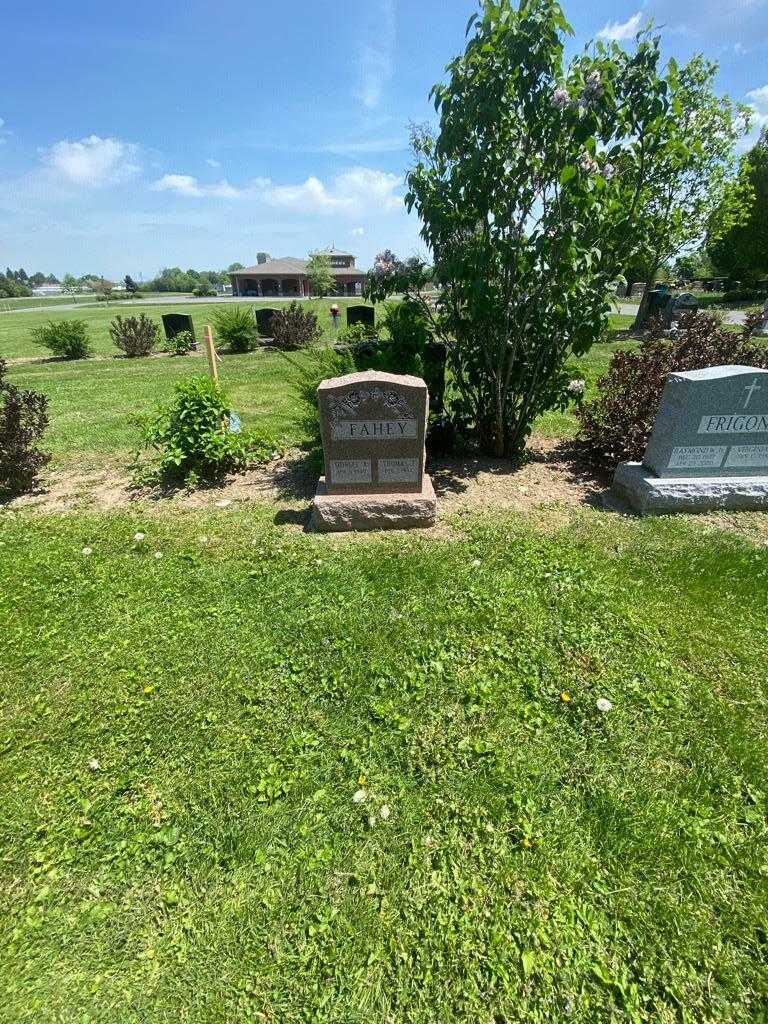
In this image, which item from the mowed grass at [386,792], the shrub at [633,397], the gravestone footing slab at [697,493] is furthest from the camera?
the shrub at [633,397]

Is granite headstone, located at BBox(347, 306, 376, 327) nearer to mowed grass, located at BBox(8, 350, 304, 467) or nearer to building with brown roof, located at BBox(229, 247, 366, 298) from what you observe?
mowed grass, located at BBox(8, 350, 304, 467)

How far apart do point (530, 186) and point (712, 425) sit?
264cm

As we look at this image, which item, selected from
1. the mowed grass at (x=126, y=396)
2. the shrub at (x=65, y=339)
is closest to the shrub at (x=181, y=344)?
the mowed grass at (x=126, y=396)

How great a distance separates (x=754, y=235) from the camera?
32.1 m

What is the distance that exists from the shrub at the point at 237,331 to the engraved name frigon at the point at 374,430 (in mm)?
11740

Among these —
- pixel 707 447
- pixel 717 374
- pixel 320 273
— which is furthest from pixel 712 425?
pixel 320 273

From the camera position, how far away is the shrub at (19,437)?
4.77 metres

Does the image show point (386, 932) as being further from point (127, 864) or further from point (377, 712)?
point (127, 864)

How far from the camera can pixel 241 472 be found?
5.40 m

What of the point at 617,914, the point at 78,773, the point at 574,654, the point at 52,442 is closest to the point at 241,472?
the point at 52,442

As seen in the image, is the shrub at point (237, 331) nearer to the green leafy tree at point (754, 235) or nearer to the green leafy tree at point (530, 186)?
the green leafy tree at point (530, 186)

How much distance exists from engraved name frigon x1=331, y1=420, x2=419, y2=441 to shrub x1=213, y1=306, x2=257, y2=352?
11.7m

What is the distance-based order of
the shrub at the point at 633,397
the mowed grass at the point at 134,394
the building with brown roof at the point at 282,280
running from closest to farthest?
the shrub at the point at 633,397, the mowed grass at the point at 134,394, the building with brown roof at the point at 282,280

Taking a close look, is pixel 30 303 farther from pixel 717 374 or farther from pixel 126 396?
pixel 717 374
